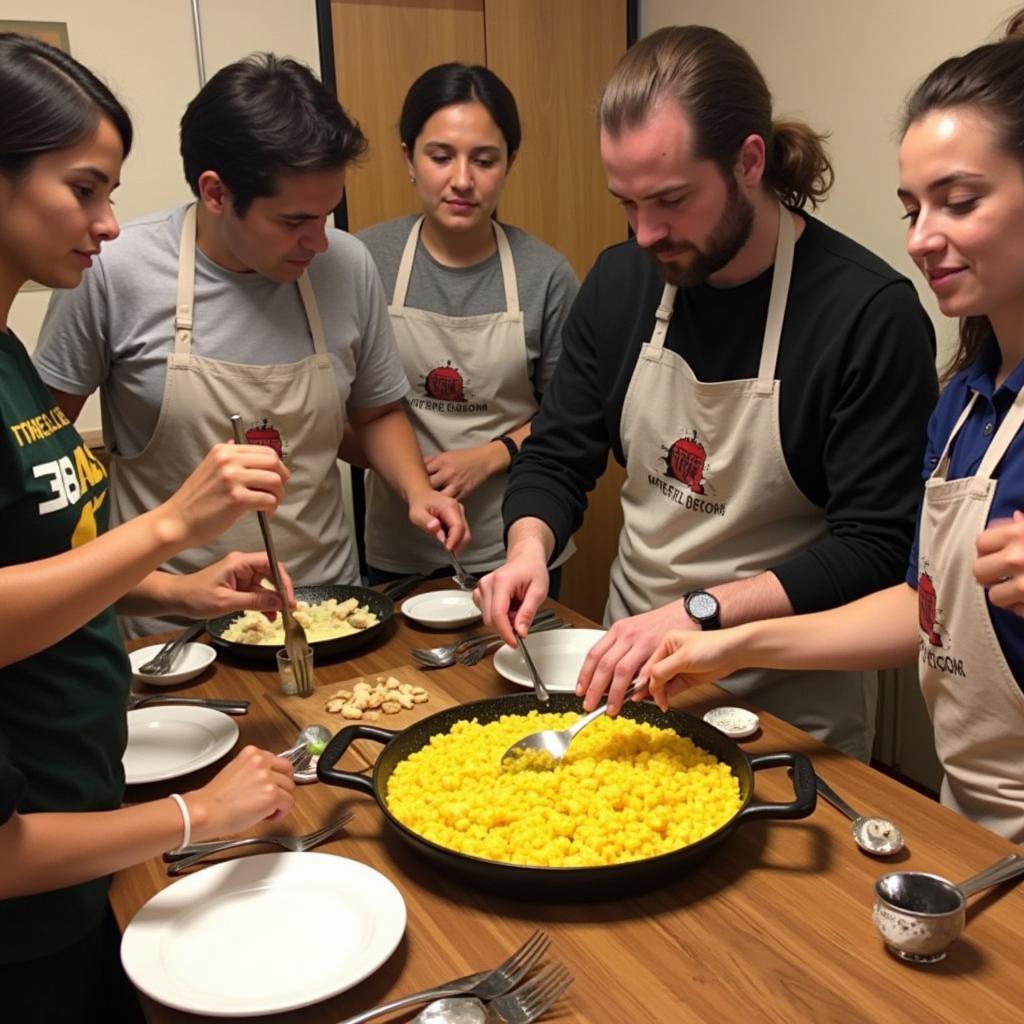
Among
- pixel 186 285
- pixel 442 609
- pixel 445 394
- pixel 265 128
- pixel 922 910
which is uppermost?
pixel 265 128

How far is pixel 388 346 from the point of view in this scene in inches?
93.7

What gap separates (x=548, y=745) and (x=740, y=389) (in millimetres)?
781

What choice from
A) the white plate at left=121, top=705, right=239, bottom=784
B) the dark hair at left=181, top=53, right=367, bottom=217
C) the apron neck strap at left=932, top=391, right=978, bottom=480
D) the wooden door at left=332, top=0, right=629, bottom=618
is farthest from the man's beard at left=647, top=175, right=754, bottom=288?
the wooden door at left=332, top=0, right=629, bottom=618

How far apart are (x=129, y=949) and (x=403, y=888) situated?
11.8 inches

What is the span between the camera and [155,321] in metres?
2.04

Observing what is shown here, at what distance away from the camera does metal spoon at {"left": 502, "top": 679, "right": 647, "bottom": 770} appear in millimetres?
1376

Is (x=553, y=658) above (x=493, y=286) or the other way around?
the other way around

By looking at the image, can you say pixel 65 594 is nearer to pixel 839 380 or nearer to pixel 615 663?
pixel 615 663

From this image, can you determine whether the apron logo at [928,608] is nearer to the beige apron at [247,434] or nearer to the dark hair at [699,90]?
the dark hair at [699,90]

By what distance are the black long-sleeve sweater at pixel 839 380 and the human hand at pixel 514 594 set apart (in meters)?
0.24

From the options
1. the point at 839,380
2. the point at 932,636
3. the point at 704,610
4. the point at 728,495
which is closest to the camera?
the point at 932,636

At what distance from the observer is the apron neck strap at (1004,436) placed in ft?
4.30

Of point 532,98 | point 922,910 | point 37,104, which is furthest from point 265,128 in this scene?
point 532,98

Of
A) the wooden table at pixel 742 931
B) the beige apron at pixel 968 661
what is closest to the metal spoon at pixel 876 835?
the wooden table at pixel 742 931
